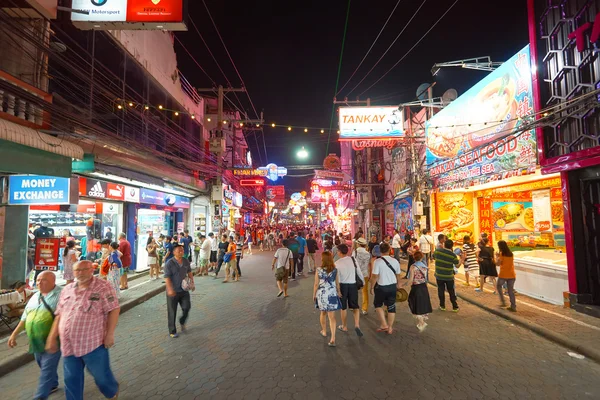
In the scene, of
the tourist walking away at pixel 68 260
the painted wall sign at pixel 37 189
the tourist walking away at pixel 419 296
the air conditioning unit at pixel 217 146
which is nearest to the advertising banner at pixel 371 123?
the tourist walking away at pixel 419 296

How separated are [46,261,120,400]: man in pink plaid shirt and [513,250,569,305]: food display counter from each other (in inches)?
387

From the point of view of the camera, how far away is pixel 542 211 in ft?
33.9

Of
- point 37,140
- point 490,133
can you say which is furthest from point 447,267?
point 37,140

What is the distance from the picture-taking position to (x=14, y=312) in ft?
21.1

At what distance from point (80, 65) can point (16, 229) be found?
5.38m

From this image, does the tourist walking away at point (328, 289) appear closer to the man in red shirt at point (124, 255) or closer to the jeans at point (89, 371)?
the jeans at point (89, 371)

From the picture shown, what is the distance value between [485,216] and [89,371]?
15.1 m

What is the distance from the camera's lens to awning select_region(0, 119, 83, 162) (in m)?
5.95

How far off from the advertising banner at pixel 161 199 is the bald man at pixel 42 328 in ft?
33.5

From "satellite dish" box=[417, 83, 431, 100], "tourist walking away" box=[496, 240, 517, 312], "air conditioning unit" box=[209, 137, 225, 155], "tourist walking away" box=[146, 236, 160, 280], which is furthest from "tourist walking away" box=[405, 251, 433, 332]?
"air conditioning unit" box=[209, 137, 225, 155]

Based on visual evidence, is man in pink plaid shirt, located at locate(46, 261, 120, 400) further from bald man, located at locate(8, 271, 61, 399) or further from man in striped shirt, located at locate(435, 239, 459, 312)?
man in striped shirt, located at locate(435, 239, 459, 312)

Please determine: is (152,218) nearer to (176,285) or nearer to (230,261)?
(230,261)

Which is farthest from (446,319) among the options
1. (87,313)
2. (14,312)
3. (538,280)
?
(14,312)

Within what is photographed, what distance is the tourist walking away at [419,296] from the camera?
5.93 m
